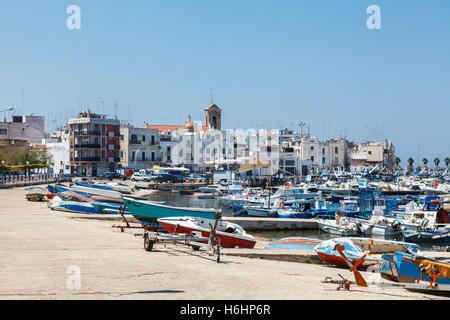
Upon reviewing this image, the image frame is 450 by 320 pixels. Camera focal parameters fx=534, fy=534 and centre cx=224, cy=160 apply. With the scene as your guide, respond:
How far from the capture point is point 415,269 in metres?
14.3

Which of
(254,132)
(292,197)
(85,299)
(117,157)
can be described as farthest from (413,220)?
(254,132)

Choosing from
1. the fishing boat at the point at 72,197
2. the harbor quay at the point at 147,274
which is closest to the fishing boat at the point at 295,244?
the harbor quay at the point at 147,274

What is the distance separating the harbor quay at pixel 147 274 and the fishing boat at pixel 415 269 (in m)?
0.69

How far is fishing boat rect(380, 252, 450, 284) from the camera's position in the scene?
13.8m

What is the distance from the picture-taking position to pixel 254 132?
414 feet

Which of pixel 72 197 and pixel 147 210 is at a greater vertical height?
pixel 147 210

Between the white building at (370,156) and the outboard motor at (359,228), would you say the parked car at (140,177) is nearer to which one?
the outboard motor at (359,228)

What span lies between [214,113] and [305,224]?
299 ft

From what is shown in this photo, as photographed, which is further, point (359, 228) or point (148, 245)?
point (359, 228)

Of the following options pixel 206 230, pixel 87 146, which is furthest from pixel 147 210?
pixel 87 146

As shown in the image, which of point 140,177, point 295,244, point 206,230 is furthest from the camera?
point 140,177

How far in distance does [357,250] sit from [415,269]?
187 inches

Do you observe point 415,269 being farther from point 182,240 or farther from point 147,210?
point 147,210
